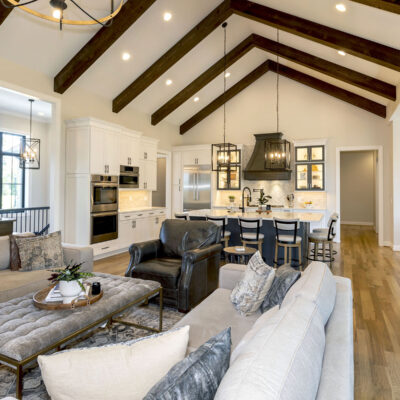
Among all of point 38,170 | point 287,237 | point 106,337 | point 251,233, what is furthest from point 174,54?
point 106,337

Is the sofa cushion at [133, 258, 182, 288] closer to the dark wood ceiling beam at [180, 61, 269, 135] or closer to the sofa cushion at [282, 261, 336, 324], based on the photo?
the sofa cushion at [282, 261, 336, 324]

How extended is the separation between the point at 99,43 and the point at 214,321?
4956 millimetres

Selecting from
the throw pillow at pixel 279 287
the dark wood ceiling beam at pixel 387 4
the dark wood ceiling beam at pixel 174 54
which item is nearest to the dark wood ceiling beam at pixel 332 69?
the dark wood ceiling beam at pixel 174 54

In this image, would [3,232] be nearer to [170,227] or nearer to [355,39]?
[170,227]

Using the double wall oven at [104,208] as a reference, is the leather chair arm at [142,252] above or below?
below

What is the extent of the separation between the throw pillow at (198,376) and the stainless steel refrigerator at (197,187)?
321 inches

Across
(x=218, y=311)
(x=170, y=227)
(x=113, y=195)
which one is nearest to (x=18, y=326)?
(x=218, y=311)

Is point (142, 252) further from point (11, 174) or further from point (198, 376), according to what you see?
point (11, 174)

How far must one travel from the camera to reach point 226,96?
9.25 meters

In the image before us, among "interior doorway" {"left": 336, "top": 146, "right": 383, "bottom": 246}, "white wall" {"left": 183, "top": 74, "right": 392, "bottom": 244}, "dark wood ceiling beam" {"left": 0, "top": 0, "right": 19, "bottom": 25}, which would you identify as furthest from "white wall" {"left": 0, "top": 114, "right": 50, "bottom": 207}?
"interior doorway" {"left": 336, "top": 146, "right": 383, "bottom": 246}

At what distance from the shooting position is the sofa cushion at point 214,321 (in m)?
1.92

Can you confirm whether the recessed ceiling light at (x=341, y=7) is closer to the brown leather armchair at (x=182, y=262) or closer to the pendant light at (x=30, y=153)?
the brown leather armchair at (x=182, y=262)

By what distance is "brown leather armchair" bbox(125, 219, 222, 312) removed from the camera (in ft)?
10.9

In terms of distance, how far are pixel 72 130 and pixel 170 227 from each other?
322 centimetres
